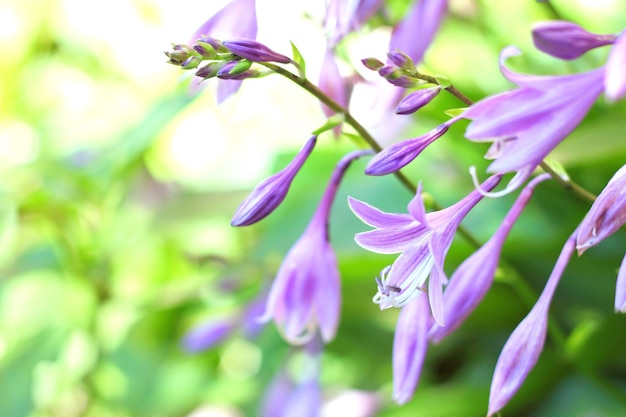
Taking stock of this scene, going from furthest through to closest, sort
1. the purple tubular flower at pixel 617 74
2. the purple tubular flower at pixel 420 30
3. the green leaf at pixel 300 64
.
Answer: the purple tubular flower at pixel 420 30 → the green leaf at pixel 300 64 → the purple tubular flower at pixel 617 74

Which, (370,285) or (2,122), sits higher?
(370,285)

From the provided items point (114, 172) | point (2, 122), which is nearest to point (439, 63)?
point (114, 172)

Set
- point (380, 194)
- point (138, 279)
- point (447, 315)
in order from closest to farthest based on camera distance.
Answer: point (447, 315) < point (380, 194) < point (138, 279)

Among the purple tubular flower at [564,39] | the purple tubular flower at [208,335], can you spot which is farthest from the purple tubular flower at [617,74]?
the purple tubular flower at [208,335]

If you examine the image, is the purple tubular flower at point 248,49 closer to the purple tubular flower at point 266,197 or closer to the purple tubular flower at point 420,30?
the purple tubular flower at point 266,197

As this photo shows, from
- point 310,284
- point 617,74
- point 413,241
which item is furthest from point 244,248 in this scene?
point 617,74

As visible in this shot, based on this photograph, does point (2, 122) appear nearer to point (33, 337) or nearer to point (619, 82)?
point (33, 337)
